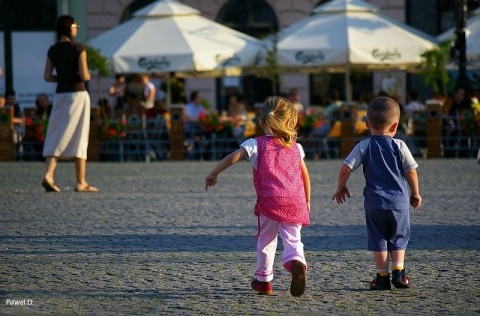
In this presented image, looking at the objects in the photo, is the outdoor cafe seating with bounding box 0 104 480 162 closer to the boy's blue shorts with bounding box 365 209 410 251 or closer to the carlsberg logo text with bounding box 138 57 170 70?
the carlsberg logo text with bounding box 138 57 170 70

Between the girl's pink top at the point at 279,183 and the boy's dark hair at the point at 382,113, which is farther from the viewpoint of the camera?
the boy's dark hair at the point at 382,113

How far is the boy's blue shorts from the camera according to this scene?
7469 millimetres

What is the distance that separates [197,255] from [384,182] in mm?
1736

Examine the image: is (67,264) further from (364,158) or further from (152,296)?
(364,158)

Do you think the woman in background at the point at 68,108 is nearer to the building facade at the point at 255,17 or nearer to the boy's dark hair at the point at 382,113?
the boy's dark hair at the point at 382,113

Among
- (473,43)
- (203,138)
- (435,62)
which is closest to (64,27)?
(203,138)

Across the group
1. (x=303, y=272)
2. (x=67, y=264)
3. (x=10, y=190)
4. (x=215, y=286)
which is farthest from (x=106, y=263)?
(x=10, y=190)

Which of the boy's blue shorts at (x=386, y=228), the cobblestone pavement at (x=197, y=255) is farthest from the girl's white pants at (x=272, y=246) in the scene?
the boy's blue shorts at (x=386, y=228)

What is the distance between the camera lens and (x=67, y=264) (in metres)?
8.35

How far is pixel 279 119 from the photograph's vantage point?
739cm

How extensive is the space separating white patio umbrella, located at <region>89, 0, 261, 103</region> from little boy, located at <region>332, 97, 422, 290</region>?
618 inches

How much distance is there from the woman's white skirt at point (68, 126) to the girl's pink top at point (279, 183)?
262 inches

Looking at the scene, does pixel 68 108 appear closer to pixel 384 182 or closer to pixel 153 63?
pixel 384 182

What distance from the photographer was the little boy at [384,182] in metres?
7.48
